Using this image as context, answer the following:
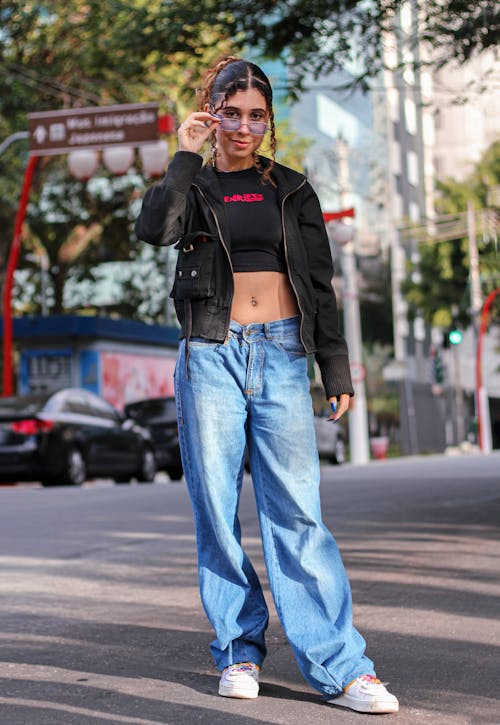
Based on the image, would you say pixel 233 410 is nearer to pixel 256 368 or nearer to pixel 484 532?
pixel 256 368

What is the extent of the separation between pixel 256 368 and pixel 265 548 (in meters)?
0.56

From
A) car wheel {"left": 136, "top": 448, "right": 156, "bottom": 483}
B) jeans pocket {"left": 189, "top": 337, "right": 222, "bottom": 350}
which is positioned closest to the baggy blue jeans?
jeans pocket {"left": 189, "top": 337, "right": 222, "bottom": 350}

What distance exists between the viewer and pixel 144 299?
4031 cm

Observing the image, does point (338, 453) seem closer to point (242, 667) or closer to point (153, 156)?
point (153, 156)

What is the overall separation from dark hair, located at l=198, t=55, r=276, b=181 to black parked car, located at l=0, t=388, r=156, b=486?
15115mm

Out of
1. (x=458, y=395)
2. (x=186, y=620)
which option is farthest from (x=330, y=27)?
(x=458, y=395)

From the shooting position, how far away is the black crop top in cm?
430

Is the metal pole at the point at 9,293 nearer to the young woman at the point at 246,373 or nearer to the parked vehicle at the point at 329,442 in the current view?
the parked vehicle at the point at 329,442

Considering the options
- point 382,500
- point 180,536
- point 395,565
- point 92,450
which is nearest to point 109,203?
point 92,450

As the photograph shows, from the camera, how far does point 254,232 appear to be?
4.30 meters

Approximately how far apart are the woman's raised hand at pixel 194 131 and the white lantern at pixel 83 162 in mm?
22406

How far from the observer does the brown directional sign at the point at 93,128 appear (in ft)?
81.8

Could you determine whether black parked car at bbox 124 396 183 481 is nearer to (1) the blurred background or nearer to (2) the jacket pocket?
(1) the blurred background

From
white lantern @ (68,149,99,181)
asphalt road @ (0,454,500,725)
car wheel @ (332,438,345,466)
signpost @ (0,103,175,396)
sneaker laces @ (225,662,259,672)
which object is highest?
signpost @ (0,103,175,396)
